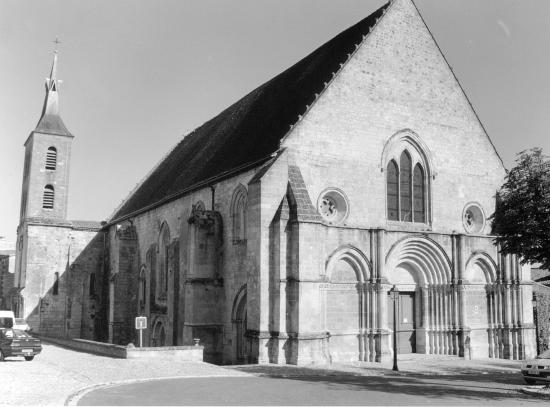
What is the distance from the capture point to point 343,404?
527 inches

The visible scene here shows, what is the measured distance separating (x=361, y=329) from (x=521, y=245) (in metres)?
7.80

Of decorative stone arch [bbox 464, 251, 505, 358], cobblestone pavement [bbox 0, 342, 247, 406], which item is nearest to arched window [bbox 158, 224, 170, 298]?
cobblestone pavement [bbox 0, 342, 247, 406]

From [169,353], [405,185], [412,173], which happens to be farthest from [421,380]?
[412,173]

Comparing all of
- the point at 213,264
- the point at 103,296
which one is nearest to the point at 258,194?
the point at 213,264

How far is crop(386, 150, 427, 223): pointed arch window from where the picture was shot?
84.7 feet

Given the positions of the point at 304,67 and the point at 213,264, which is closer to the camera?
the point at 213,264

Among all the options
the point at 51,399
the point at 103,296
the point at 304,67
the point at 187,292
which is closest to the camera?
the point at 51,399

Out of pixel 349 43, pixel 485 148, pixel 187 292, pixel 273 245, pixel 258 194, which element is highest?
pixel 349 43

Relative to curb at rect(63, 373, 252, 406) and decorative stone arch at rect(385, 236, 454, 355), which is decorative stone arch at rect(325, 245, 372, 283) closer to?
decorative stone arch at rect(385, 236, 454, 355)

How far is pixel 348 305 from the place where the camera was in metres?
24.0

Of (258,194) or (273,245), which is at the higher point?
(258,194)

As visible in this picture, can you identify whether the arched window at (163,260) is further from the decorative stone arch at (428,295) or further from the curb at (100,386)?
the curb at (100,386)

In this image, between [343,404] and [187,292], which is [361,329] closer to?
[187,292]

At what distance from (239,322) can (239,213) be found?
4485 millimetres
